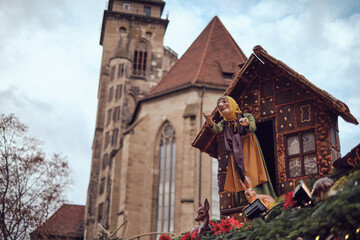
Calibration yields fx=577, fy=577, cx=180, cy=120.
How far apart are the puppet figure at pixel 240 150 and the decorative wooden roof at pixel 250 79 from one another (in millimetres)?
1085

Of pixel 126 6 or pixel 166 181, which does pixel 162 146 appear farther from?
pixel 126 6

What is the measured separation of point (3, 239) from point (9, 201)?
1414 millimetres

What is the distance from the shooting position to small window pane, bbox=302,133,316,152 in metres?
10.1

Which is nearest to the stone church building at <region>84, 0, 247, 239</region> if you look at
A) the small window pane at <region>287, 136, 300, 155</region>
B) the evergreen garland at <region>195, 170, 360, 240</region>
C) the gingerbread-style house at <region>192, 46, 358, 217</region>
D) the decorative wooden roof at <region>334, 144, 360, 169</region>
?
the gingerbread-style house at <region>192, 46, 358, 217</region>

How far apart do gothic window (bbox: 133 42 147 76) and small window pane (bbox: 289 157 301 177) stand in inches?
1274

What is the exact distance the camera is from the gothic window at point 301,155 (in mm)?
10008

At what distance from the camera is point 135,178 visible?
30.3 meters

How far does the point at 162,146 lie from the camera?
3036 cm

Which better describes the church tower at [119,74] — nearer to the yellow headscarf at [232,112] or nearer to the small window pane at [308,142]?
the yellow headscarf at [232,112]

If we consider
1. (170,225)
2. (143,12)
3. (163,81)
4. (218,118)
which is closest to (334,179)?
(218,118)

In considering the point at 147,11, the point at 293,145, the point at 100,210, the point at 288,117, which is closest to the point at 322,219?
the point at 293,145

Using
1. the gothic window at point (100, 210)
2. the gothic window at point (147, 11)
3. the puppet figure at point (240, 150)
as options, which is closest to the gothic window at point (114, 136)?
the gothic window at point (100, 210)

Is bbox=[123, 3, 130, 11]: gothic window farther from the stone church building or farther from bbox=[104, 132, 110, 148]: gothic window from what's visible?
bbox=[104, 132, 110, 148]: gothic window

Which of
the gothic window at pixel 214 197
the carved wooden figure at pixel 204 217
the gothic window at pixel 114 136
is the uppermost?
the gothic window at pixel 114 136
